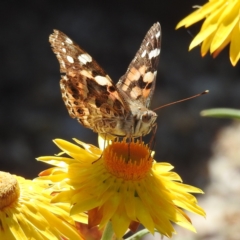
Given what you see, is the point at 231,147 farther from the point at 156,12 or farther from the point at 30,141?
the point at 156,12

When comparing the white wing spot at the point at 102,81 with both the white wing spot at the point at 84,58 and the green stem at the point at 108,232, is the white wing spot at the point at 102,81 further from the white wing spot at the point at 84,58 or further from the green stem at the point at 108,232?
the green stem at the point at 108,232

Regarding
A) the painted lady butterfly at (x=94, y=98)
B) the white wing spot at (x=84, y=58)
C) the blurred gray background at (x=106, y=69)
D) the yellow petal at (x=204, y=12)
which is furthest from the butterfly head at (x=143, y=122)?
the blurred gray background at (x=106, y=69)

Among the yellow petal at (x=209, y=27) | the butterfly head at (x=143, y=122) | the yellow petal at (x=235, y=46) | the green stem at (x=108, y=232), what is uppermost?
the yellow petal at (x=209, y=27)

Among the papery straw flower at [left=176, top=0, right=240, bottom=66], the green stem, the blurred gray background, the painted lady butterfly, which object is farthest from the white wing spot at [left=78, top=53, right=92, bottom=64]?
the blurred gray background

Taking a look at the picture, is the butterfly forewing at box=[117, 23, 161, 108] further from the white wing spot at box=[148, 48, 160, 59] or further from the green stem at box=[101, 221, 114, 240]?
the green stem at box=[101, 221, 114, 240]

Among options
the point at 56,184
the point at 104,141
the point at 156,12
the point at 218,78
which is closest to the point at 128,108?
the point at 104,141

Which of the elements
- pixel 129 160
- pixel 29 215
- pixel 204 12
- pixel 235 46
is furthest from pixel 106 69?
pixel 29 215

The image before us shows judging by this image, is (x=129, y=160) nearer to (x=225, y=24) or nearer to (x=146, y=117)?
(x=146, y=117)
